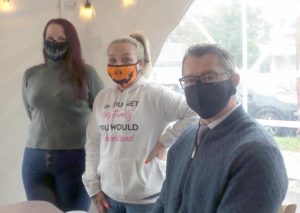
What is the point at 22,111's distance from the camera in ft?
9.05

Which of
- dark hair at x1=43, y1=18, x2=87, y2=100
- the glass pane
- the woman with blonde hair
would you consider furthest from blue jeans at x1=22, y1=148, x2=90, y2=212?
the glass pane

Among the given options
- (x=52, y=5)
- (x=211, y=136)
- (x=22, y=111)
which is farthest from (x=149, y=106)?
(x=52, y=5)

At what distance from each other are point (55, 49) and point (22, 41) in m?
0.68

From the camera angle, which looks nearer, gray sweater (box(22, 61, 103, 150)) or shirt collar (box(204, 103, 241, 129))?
shirt collar (box(204, 103, 241, 129))

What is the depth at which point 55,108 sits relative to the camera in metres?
2.13

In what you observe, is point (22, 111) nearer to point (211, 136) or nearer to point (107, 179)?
point (107, 179)

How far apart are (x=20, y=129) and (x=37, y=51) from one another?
0.59m

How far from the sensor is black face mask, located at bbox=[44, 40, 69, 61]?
2.16 meters

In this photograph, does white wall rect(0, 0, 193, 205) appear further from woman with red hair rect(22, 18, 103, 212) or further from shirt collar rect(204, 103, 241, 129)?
shirt collar rect(204, 103, 241, 129)

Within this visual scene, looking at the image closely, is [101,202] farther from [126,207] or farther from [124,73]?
[124,73]

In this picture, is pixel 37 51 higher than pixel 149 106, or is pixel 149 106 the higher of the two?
pixel 37 51

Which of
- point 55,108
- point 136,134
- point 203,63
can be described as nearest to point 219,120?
point 203,63

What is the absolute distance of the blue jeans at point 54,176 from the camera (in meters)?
2.13

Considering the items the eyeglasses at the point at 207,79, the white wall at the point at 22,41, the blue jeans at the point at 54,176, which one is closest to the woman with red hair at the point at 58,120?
the blue jeans at the point at 54,176
